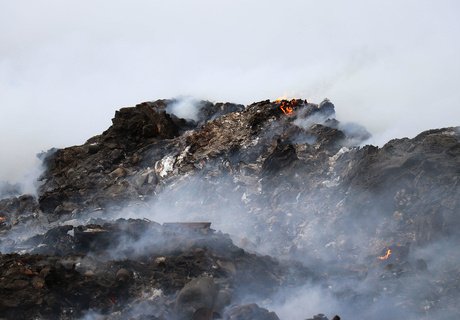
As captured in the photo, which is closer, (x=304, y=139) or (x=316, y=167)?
(x=316, y=167)

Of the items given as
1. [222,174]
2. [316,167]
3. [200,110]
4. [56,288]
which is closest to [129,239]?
[56,288]

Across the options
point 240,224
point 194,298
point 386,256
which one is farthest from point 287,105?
point 194,298

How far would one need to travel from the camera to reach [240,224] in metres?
31.5

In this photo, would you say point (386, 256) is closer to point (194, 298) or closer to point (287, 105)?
point (194, 298)

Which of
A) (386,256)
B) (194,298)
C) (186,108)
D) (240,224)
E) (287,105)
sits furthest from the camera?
(186,108)

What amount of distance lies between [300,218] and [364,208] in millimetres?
3468

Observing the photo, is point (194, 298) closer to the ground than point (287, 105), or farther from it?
closer to the ground

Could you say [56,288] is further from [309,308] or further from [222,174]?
[222,174]

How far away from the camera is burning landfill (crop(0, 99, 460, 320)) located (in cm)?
2164

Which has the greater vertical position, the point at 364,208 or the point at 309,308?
the point at 364,208

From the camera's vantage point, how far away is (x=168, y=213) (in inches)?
1324

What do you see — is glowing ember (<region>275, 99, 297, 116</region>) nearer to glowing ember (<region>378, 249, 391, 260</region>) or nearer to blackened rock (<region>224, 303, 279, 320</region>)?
glowing ember (<region>378, 249, 391, 260</region>)

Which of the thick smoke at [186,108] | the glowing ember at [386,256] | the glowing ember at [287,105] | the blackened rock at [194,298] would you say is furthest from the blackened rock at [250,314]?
the thick smoke at [186,108]

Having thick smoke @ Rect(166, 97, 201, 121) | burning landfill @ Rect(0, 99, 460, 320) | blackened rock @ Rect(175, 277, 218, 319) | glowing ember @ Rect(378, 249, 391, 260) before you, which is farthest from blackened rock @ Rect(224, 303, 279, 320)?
thick smoke @ Rect(166, 97, 201, 121)
